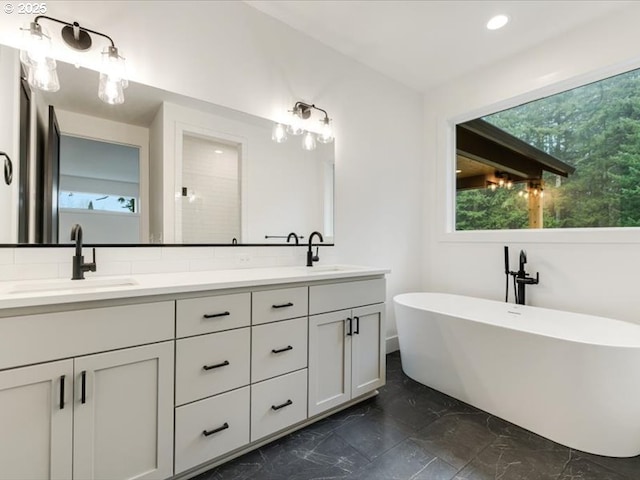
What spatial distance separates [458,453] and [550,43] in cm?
317

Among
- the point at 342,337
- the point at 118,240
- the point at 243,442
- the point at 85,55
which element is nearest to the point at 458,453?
the point at 342,337

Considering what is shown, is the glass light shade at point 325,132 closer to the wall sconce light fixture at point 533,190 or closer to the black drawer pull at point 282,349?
the black drawer pull at point 282,349

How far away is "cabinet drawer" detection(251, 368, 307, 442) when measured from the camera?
166 centimetres

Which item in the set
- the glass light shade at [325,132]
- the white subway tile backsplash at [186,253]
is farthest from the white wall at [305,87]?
the white subway tile backsplash at [186,253]

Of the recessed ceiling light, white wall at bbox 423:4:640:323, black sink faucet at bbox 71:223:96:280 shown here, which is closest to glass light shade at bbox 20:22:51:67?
black sink faucet at bbox 71:223:96:280

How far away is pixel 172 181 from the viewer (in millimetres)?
1961

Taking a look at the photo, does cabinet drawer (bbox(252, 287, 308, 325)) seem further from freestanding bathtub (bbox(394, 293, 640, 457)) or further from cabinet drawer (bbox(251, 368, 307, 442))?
freestanding bathtub (bbox(394, 293, 640, 457))

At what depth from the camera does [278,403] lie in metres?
1.74

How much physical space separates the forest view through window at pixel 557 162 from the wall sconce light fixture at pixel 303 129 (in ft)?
5.41

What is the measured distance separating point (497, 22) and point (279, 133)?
1.88 metres

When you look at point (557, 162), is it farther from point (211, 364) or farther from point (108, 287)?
point (108, 287)

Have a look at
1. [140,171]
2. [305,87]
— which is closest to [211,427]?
[140,171]

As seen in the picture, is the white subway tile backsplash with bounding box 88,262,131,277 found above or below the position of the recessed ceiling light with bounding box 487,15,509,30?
below

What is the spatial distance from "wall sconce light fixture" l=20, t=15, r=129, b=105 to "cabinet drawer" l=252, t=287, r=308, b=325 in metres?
1.38
